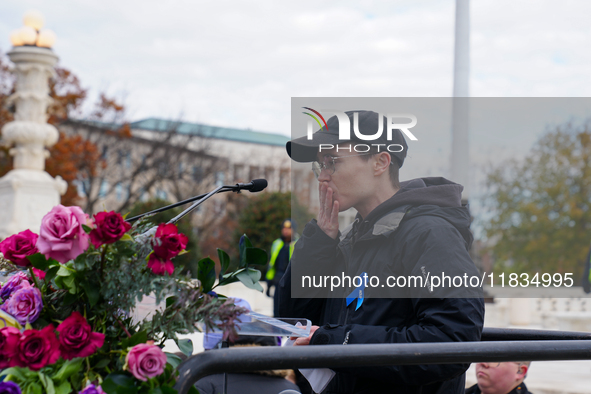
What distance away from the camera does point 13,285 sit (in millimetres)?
1609

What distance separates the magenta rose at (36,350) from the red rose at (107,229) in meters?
0.23

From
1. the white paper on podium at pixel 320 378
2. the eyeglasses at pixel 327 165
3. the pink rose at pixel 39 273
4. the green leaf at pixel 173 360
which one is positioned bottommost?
the white paper on podium at pixel 320 378

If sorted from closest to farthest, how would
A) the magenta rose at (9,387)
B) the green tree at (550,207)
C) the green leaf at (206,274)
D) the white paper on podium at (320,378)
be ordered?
the magenta rose at (9,387), the green leaf at (206,274), the white paper on podium at (320,378), the green tree at (550,207)

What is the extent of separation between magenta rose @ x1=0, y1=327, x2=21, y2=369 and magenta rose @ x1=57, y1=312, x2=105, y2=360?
9cm

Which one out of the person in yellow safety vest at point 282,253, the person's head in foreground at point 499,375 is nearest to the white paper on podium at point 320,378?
the person's head in foreground at point 499,375

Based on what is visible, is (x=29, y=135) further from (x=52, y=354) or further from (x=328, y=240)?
(x=52, y=354)

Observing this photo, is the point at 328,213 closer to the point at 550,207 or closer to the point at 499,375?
the point at 499,375

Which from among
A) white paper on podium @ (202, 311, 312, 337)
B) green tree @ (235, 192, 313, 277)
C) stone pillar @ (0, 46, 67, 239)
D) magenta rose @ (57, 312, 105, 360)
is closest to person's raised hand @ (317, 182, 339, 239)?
white paper on podium @ (202, 311, 312, 337)

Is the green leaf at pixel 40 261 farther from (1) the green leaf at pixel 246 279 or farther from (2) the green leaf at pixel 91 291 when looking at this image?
(1) the green leaf at pixel 246 279

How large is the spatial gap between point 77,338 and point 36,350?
0.28ft

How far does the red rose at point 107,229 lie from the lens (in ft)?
4.56

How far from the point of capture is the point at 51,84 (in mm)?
22391

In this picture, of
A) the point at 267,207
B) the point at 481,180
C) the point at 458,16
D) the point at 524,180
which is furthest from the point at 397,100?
the point at 267,207

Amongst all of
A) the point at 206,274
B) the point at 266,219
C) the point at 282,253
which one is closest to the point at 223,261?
the point at 206,274
